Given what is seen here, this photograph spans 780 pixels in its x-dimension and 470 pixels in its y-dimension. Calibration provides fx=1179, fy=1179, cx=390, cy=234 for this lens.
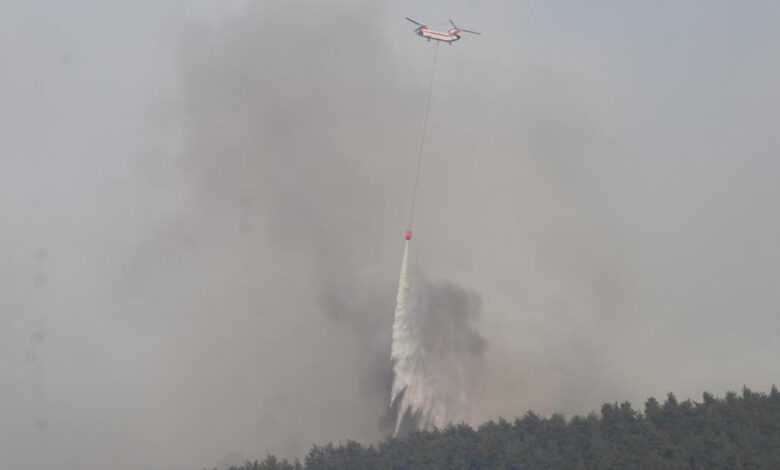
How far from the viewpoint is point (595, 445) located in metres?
136

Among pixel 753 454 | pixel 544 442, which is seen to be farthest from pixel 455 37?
pixel 753 454

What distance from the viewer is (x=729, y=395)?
15862 centimetres

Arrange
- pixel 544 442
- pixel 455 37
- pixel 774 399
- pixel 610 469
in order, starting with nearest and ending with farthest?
pixel 610 469 → pixel 544 442 → pixel 455 37 → pixel 774 399

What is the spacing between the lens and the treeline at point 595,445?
134m

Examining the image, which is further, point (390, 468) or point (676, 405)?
point (676, 405)

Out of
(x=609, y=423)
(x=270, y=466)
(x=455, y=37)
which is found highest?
(x=455, y=37)

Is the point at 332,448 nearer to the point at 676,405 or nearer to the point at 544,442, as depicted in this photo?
the point at 544,442

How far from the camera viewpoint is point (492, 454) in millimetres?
138125

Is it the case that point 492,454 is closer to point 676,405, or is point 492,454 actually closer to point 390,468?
point 390,468

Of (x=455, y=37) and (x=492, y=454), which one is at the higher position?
(x=455, y=37)

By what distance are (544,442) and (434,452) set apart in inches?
533

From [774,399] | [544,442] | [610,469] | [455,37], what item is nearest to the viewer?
[610,469]

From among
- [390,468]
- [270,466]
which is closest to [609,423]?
[390,468]

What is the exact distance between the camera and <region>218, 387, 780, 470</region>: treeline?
440 ft
